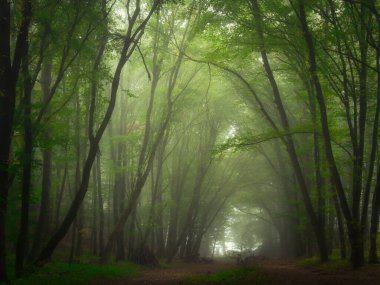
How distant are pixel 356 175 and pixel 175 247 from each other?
11955mm

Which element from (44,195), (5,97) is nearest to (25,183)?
(5,97)

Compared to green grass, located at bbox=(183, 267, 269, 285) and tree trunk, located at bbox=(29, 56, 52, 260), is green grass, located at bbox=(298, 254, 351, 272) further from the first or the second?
tree trunk, located at bbox=(29, 56, 52, 260)

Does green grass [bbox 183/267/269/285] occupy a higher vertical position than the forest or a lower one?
lower

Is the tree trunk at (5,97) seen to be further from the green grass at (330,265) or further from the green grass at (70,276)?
the green grass at (330,265)

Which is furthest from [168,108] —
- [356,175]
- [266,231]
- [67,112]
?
[266,231]

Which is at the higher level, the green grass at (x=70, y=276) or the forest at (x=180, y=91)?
the forest at (x=180, y=91)

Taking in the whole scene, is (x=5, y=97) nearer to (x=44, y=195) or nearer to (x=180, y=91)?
(x=44, y=195)

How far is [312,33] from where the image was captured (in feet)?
38.3

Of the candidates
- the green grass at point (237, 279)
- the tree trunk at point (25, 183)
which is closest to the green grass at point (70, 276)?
the tree trunk at point (25, 183)

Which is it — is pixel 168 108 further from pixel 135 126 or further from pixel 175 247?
pixel 175 247

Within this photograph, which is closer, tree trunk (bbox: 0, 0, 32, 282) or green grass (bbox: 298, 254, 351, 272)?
tree trunk (bbox: 0, 0, 32, 282)

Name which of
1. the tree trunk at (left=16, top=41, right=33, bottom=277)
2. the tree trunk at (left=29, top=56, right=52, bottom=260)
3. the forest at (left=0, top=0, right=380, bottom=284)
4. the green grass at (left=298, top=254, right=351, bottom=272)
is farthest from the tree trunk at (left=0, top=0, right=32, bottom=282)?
the green grass at (left=298, top=254, right=351, bottom=272)

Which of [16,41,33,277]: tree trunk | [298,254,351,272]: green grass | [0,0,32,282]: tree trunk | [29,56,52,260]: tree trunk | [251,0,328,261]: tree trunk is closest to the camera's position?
[0,0,32,282]: tree trunk

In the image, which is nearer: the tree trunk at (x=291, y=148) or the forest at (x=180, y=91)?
the forest at (x=180, y=91)
